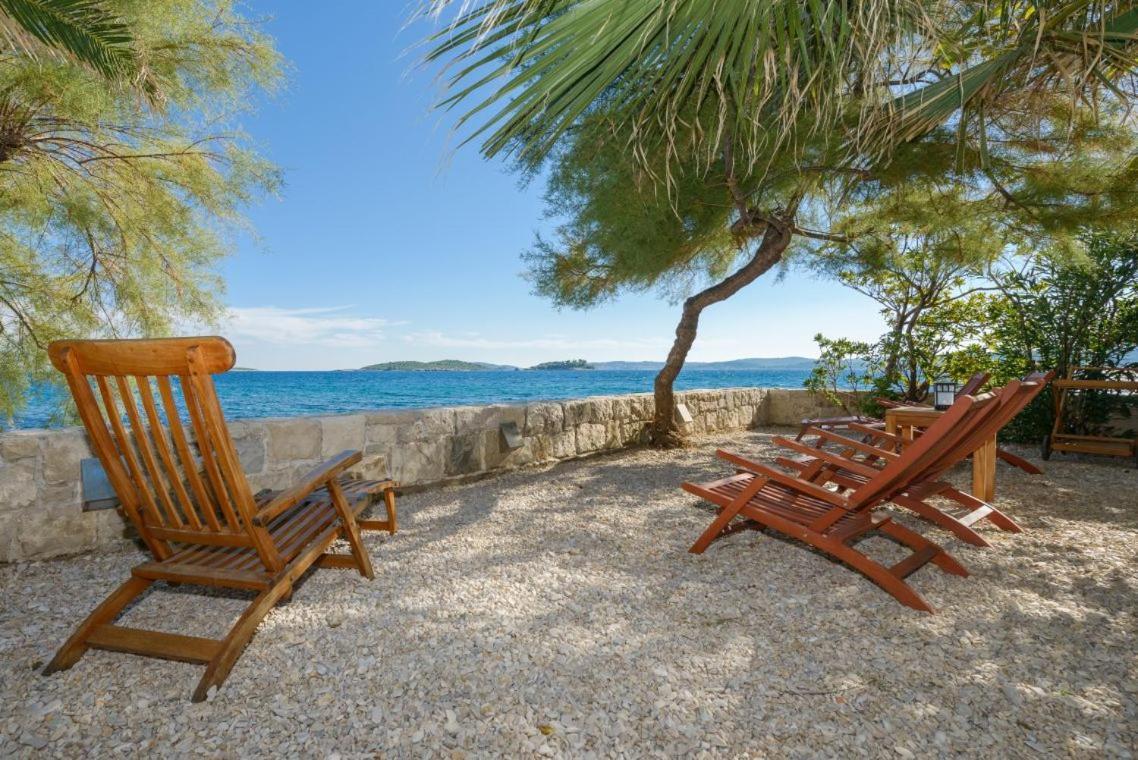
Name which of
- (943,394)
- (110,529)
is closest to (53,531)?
(110,529)

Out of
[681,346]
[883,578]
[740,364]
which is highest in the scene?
[740,364]

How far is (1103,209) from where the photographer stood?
4.06 meters

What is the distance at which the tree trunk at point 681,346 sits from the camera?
5.55 m

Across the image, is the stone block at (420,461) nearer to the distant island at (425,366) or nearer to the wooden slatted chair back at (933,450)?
the wooden slatted chair back at (933,450)

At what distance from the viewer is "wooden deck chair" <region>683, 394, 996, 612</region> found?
1.95 m

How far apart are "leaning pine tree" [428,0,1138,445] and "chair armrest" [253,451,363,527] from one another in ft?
4.19

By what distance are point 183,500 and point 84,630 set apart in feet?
1.63

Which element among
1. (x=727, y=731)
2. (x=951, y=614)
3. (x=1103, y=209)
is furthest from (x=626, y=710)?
(x=1103, y=209)

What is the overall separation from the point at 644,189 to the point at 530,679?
145 inches

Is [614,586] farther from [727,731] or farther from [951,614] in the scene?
[951,614]

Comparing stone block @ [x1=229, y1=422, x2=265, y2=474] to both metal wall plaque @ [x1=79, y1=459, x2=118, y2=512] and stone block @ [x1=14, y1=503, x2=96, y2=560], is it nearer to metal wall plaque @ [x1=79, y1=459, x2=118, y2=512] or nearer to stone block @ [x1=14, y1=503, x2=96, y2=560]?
metal wall plaque @ [x1=79, y1=459, x2=118, y2=512]

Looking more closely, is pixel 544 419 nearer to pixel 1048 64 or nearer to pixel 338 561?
pixel 338 561

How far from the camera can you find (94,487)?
103 inches

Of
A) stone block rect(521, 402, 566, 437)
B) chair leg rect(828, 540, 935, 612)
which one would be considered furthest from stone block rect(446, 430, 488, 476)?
chair leg rect(828, 540, 935, 612)
